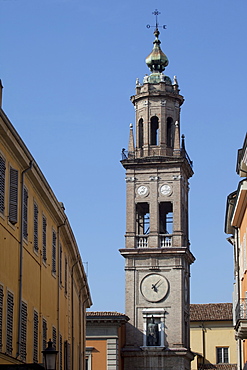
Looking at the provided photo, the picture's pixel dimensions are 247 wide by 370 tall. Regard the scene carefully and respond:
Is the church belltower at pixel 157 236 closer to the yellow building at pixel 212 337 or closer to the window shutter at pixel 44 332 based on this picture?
the yellow building at pixel 212 337

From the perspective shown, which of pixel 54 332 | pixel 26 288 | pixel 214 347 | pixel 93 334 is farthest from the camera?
pixel 214 347

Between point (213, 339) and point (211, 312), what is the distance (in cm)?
266

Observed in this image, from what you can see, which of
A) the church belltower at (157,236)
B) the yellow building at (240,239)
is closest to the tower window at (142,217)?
the church belltower at (157,236)

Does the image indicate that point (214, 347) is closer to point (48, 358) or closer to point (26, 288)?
point (26, 288)

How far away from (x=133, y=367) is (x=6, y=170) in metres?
45.5

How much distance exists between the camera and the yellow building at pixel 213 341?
7788cm

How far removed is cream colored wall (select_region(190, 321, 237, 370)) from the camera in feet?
256

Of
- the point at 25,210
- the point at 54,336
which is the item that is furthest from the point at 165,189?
the point at 25,210

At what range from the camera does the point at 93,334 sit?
60.0 meters

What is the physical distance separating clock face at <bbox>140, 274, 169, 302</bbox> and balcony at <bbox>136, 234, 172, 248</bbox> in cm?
216

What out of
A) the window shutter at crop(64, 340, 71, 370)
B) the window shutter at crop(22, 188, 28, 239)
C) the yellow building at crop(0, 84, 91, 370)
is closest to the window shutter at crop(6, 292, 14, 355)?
the yellow building at crop(0, 84, 91, 370)

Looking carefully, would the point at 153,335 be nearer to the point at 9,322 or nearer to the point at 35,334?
the point at 35,334

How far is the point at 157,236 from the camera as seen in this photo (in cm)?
6431

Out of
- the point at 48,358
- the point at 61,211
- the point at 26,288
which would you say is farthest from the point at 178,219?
the point at 48,358
